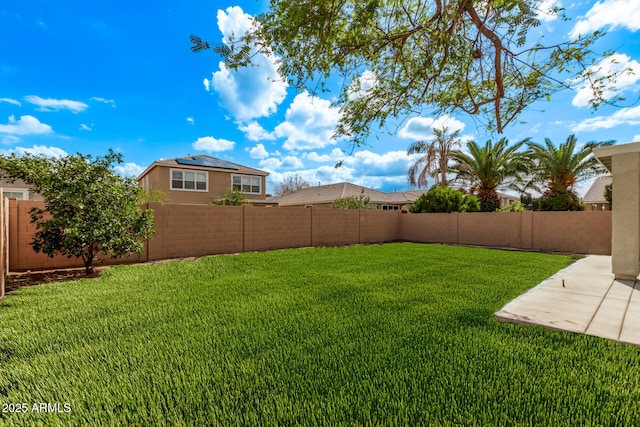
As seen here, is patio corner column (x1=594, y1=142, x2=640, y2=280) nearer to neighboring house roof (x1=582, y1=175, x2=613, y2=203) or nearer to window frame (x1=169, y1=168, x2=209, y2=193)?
window frame (x1=169, y1=168, x2=209, y2=193)

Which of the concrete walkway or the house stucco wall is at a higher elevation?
the house stucco wall

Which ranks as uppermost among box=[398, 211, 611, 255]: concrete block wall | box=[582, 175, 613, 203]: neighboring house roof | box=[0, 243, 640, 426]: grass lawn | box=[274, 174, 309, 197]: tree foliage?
box=[274, 174, 309, 197]: tree foliage

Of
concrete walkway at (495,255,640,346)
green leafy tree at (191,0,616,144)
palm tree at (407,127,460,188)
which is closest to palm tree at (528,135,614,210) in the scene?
palm tree at (407,127,460,188)

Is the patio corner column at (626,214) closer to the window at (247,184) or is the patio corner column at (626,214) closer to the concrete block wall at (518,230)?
the concrete block wall at (518,230)

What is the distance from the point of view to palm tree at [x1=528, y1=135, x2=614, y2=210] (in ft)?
49.8

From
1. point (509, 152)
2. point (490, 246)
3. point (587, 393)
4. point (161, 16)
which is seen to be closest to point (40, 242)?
point (161, 16)

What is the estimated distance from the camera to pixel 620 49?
14.5 feet

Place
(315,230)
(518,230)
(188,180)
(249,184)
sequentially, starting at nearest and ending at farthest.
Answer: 1. (315,230)
2. (518,230)
3. (188,180)
4. (249,184)

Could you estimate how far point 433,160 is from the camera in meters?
21.3

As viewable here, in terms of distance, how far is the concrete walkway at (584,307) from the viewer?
333 cm

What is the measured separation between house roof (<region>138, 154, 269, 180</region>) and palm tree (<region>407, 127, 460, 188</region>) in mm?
11759

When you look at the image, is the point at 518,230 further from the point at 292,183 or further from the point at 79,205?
the point at 292,183

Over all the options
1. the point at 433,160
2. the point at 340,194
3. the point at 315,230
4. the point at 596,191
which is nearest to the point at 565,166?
the point at 433,160

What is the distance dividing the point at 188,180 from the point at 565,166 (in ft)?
74.9
